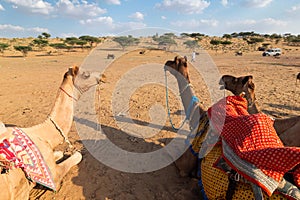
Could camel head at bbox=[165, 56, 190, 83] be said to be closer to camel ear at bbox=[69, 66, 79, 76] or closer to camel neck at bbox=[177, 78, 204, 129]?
camel neck at bbox=[177, 78, 204, 129]

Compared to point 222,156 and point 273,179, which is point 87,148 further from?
point 273,179

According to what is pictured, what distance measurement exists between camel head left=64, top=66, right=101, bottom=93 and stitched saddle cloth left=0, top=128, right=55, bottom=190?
0.97 meters

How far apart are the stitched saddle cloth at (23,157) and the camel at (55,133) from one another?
1.4 inches

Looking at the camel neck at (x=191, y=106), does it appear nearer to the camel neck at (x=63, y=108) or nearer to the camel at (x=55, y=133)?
the camel at (x=55, y=133)

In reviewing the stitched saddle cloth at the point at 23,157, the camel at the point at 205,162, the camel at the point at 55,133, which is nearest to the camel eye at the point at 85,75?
the camel at the point at 55,133

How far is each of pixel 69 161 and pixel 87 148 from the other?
2.95ft

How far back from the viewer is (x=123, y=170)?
3.62 meters

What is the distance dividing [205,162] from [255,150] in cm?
71

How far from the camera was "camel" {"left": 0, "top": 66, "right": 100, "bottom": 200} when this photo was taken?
2591 mm

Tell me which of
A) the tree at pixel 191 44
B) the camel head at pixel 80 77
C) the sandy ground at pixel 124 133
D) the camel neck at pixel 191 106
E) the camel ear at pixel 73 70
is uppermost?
the camel ear at pixel 73 70

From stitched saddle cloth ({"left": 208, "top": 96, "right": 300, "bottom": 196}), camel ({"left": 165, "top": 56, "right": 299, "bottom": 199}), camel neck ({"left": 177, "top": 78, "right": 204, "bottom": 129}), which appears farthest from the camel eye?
stitched saddle cloth ({"left": 208, "top": 96, "right": 300, "bottom": 196})

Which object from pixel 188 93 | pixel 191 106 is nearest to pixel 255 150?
pixel 191 106

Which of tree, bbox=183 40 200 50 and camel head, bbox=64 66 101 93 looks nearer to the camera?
camel head, bbox=64 66 101 93

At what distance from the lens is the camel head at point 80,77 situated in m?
3.32
